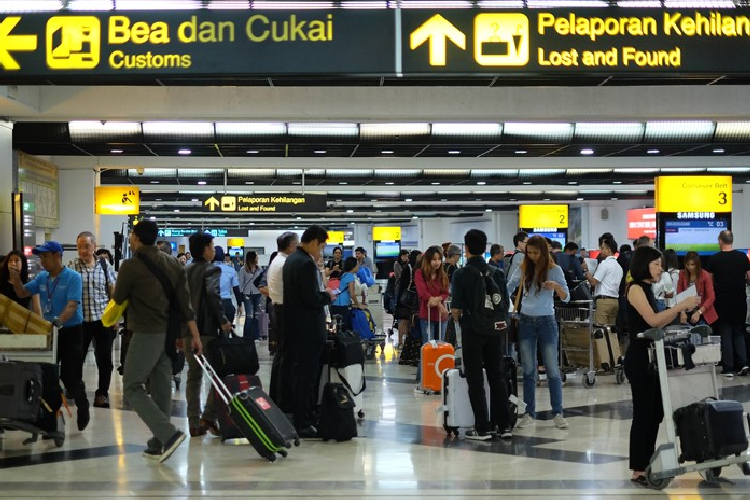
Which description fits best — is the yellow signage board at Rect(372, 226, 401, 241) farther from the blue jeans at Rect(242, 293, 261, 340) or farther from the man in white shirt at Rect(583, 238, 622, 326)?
the man in white shirt at Rect(583, 238, 622, 326)

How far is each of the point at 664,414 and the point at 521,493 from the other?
996mm

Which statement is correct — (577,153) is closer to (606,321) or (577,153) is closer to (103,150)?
(606,321)

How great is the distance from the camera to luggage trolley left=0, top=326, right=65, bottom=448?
24.4ft

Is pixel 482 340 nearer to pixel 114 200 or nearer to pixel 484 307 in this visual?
pixel 484 307

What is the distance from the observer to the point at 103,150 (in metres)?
16.1

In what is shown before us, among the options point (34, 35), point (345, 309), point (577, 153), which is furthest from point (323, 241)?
point (577, 153)

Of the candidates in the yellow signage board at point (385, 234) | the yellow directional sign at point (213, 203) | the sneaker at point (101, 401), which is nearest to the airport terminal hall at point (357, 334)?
the sneaker at point (101, 401)

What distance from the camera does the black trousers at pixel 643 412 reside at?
6.04 metres

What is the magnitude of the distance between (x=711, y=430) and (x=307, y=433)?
3403 millimetres

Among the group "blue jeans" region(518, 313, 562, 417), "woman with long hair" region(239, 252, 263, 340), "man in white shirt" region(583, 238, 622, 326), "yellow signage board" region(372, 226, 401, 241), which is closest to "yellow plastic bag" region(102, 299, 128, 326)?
"blue jeans" region(518, 313, 562, 417)

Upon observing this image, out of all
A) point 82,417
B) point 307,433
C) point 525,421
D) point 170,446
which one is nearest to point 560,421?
point 525,421

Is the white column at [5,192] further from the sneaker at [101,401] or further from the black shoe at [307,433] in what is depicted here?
the black shoe at [307,433]

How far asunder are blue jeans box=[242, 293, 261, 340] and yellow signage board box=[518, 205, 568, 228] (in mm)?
13892

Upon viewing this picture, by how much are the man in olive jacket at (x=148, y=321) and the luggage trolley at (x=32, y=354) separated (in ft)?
3.27
